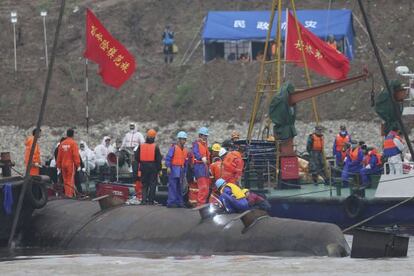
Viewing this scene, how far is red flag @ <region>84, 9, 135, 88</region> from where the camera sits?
31.1 meters

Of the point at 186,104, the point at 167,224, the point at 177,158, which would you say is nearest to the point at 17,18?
the point at 186,104

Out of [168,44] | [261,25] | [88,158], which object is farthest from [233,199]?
[168,44]

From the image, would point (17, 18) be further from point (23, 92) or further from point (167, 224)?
point (167, 224)

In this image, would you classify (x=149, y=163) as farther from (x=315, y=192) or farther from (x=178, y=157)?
(x=315, y=192)

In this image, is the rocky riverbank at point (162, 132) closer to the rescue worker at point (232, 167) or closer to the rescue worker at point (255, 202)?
the rescue worker at point (232, 167)

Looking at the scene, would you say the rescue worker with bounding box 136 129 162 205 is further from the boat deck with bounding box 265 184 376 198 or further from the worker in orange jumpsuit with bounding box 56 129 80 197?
the boat deck with bounding box 265 184 376 198

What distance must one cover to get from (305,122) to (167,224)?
29.5m

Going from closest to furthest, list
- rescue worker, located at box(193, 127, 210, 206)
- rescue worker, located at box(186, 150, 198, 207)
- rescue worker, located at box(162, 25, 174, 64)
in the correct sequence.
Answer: rescue worker, located at box(193, 127, 210, 206)
rescue worker, located at box(186, 150, 198, 207)
rescue worker, located at box(162, 25, 174, 64)

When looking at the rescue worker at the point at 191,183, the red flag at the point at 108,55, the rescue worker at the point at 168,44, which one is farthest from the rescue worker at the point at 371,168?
the rescue worker at the point at 168,44

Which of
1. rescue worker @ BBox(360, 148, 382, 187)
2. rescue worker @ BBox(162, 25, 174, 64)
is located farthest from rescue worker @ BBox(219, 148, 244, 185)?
rescue worker @ BBox(162, 25, 174, 64)

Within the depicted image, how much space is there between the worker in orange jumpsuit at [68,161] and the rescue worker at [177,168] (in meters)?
2.33

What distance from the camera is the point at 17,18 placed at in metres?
61.7

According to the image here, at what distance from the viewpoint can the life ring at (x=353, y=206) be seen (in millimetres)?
28672

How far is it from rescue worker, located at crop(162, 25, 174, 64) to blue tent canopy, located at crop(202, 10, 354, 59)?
2914 mm
